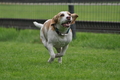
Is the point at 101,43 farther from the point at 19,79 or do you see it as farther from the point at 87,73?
the point at 19,79

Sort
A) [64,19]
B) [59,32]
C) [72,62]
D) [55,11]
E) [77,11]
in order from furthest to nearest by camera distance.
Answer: [55,11]
[77,11]
[72,62]
[59,32]
[64,19]

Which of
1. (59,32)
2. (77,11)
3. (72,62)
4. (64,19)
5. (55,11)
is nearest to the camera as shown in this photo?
(64,19)

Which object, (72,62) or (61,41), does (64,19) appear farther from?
(72,62)

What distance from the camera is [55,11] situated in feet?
46.3

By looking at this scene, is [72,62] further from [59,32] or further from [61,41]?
[59,32]

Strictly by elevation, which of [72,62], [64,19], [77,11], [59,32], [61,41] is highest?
[64,19]

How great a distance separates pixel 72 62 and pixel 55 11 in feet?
19.5

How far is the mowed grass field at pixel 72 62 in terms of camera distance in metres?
6.68

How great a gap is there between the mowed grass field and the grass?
0.63 meters

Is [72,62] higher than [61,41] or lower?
lower

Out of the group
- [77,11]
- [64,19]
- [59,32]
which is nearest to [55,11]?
[77,11]

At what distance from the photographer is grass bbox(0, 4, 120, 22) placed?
1226cm

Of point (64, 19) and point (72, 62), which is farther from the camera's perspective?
point (72, 62)

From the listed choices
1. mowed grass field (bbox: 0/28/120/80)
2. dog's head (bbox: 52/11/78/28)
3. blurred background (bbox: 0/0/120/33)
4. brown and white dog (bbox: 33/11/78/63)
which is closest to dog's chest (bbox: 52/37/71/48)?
brown and white dog (bbox: 33/11/78/63)
